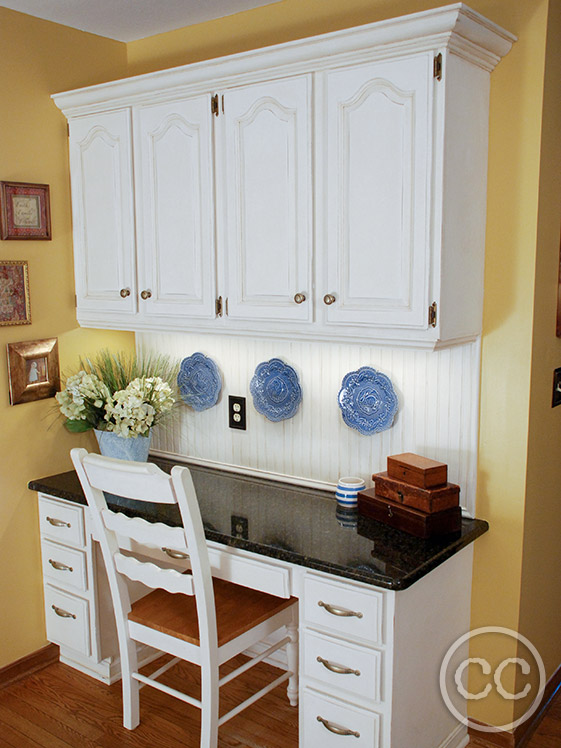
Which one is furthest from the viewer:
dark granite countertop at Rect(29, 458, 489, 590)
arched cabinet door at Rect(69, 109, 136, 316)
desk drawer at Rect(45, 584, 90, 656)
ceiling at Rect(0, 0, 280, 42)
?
desk drawer at Rect(45, 584, 90, 656)

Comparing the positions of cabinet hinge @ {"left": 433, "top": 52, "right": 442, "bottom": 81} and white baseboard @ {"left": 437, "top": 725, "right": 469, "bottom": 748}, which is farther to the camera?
white baseboard @ {"left": 437, "top": 725, "right": 469, "bottom": 748}

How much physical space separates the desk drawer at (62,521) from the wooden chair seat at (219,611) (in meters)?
0.44

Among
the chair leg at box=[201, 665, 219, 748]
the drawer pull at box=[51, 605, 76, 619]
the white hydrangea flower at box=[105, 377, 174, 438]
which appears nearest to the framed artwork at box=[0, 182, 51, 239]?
the white hydrangea flower at box=[105, 377, 174, 438]

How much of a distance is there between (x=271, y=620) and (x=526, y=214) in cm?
143

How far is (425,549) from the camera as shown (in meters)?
2.02

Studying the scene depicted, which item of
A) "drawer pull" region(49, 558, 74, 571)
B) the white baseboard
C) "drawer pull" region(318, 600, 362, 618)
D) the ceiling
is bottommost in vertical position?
the white baseboard

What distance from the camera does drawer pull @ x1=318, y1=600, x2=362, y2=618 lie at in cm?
192

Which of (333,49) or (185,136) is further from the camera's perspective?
(185,136)

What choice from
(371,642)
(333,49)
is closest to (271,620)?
(371,642)

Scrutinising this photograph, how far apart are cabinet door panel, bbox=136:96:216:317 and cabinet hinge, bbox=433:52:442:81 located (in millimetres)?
766

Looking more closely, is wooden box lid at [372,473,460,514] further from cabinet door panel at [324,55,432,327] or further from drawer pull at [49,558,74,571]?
drawer pull at [49,558,74,571]

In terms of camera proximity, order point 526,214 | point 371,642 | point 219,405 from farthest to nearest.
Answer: point 219,405
point 526,214
point 371,642

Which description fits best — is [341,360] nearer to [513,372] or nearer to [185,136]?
[513,372]

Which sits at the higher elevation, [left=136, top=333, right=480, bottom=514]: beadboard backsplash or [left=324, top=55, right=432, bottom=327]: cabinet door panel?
[left=324, top=55, right=432, bottom=327]: cabinet door panel
